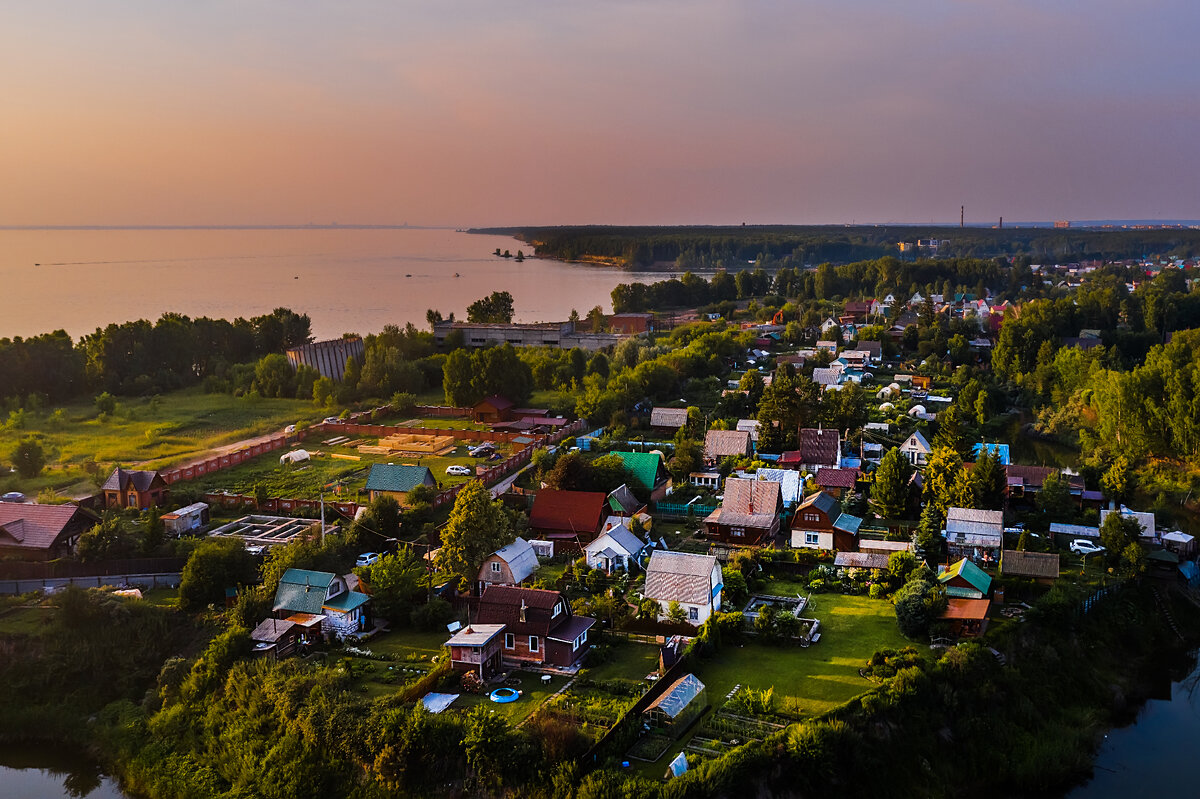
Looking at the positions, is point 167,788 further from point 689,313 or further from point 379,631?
point 689,313

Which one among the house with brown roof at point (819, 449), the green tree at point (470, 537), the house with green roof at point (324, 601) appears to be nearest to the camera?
the house with green roof at point (324, 601)

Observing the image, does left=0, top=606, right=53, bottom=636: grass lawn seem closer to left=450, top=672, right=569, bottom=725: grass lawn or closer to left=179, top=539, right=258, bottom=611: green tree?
left=179, top=539, right=258, bottom=611: green tree

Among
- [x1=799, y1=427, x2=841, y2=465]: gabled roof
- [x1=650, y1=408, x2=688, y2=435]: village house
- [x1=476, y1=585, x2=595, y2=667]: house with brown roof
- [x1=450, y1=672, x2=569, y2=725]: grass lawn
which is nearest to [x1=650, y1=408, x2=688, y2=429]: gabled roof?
[x1=650, y1=408, x2=688, y2=435]: village house

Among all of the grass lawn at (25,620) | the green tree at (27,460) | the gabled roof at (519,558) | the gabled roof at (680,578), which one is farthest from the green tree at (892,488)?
the green tree at (27,460)

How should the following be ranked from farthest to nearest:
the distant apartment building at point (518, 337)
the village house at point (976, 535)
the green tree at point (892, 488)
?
the distant apartment building at point (518, 337)
the green tree at point (892, 488)
the village house at point (976, 535)

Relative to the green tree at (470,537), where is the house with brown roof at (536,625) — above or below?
below

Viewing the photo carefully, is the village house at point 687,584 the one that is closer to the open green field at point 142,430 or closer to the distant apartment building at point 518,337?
the open green field at point 142,430
